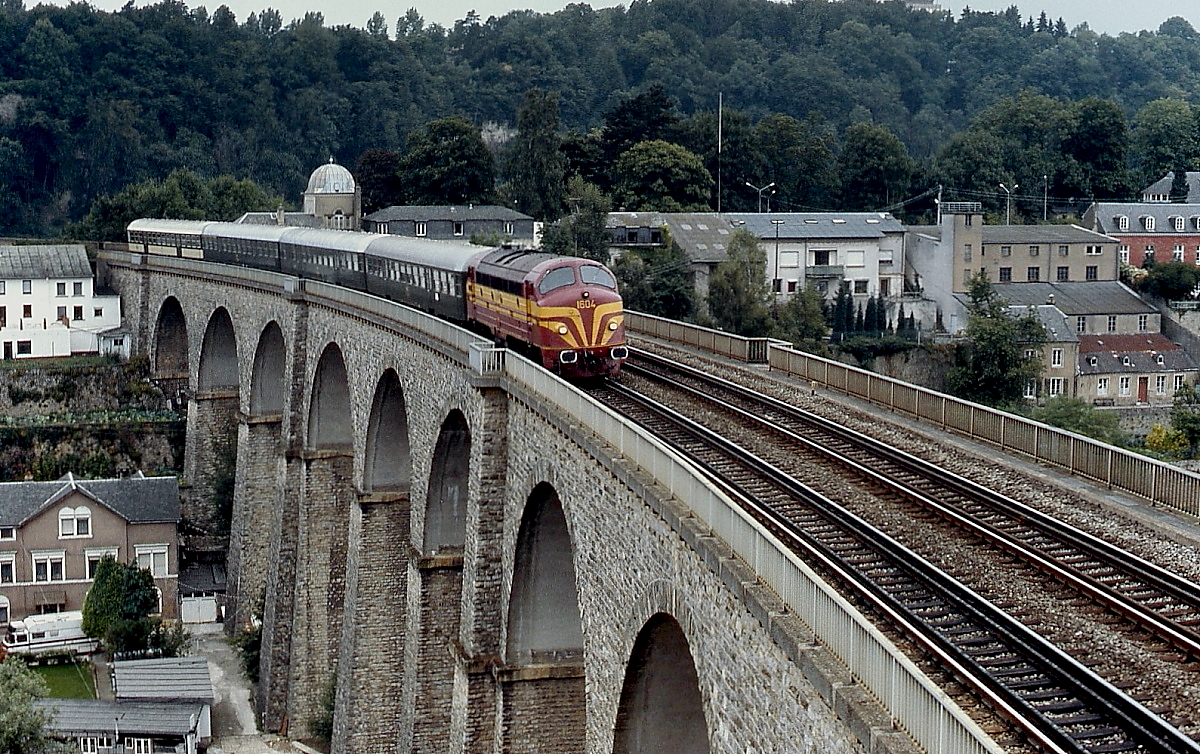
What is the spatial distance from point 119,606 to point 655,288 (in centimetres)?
3103

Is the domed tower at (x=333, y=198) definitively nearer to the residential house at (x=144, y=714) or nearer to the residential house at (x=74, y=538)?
the residential house at (x=74, y=538)

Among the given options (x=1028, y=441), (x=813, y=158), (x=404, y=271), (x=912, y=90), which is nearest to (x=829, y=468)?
(x=1028, y=441)

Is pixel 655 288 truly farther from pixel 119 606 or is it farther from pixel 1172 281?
pixel 119 606

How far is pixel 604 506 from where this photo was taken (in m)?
21.2

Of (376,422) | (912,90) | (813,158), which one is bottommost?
(376,422)

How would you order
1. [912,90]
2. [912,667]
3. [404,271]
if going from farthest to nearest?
[912,90]
[404,271]
[912,667]

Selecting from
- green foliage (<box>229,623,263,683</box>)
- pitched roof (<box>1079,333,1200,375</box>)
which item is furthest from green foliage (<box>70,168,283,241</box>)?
pitched roof (<box>1079,333,1200,375</box>)

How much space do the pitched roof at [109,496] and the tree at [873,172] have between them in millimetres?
58091

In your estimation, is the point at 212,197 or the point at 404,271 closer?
the point at 404,271

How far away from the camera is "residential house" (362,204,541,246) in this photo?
84125 millimetres

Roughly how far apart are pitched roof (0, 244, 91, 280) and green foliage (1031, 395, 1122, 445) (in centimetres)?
4400

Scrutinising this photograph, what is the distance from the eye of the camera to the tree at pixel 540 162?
90250 mm

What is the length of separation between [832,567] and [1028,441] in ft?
24.6

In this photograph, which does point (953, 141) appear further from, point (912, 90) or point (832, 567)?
point (832, 567)
